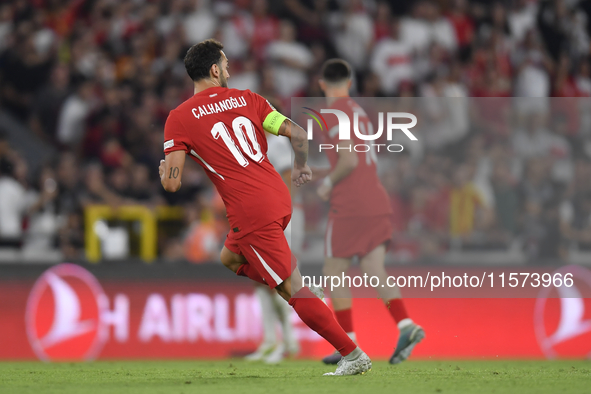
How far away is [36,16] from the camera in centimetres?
1154

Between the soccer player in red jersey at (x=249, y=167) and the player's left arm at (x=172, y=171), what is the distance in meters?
0.04

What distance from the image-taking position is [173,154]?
4.95 m

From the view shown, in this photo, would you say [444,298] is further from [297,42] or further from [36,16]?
[36,16]

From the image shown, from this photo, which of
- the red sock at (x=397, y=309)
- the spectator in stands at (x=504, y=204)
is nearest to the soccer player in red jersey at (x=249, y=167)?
the red sock at (x=397, y=309)

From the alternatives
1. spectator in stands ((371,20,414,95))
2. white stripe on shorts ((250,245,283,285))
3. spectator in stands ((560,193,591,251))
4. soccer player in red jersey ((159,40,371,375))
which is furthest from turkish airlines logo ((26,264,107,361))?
spectator in stands ((371,20,414,95))

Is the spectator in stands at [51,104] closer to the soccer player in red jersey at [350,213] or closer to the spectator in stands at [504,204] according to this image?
the soccer player in red jersey at [350,213]

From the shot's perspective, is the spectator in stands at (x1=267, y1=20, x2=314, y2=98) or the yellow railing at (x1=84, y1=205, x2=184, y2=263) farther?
the spectator in stands at (x1=267, y1=20, x2=314, y2=98)

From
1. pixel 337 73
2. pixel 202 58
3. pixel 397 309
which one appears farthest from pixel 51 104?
pixel 397 309

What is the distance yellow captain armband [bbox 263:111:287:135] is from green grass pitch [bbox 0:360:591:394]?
159cm

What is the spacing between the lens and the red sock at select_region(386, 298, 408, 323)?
636 cm

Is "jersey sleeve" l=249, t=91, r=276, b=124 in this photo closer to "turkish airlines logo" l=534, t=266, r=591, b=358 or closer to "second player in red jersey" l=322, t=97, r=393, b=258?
"second player in red jersey" l=322, t=97, r=393, b=258

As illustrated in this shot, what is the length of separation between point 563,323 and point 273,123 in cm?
421

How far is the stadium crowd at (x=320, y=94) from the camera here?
7.99 meters

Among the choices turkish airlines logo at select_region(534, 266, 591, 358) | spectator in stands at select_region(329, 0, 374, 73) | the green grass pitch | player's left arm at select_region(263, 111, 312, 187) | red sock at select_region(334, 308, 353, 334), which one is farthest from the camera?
spectator in stands at select_region(329, 0, 374, 73)
